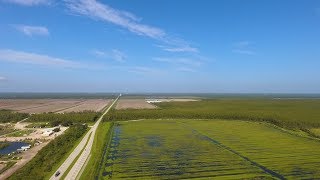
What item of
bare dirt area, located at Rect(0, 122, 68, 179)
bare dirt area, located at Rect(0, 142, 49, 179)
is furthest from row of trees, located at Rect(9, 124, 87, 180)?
bare dirt area, located at Rect(0, 122, 68, 179)

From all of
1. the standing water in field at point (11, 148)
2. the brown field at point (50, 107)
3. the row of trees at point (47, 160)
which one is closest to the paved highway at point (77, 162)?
the row of trees at point (47, 160)

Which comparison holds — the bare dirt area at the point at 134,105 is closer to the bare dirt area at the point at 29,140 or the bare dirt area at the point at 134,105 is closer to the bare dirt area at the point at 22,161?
the bare dirt area at the point at 29,140

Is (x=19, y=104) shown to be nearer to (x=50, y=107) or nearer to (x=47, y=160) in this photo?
(x=50, y=107)

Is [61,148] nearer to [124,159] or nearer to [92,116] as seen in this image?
[124,159]

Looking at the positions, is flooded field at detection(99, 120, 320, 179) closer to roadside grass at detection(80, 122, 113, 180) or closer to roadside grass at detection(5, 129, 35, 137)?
roadside grass at detection(80, 122, 113, 180)

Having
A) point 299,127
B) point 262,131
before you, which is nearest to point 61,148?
point 262,131

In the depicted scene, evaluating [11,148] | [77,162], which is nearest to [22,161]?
[77,162]
